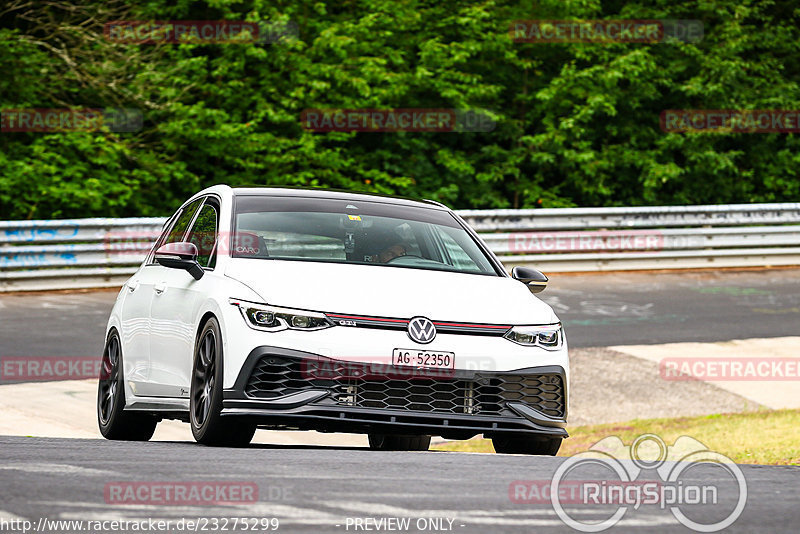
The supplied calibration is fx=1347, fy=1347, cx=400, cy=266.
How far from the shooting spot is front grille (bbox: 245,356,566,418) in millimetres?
7219

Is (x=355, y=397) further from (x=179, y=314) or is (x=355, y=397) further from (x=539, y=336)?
(x=179, y=314)

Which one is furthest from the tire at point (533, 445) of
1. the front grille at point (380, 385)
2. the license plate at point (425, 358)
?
the license plate at point (425, 358)

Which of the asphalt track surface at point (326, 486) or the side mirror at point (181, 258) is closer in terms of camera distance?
the asphalt track surface at point (326, 486)

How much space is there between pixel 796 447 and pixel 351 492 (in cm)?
575

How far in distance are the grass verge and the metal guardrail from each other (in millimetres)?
9153

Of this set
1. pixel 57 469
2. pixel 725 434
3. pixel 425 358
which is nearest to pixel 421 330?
pixel 425 358

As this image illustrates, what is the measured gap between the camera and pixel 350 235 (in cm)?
845

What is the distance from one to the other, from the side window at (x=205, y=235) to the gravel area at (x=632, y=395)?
5.14 meters

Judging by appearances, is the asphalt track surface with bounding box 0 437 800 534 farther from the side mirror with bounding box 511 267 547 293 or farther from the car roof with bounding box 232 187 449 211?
the car roof with bounding box 232 187 449 211

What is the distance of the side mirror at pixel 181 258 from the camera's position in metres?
8.06

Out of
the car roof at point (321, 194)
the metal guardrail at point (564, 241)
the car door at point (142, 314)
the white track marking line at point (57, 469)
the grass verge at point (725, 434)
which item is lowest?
the metal guardrail at point (564, 241)

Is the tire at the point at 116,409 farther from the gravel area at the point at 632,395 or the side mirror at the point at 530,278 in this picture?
the gravel area at the point at 632,395

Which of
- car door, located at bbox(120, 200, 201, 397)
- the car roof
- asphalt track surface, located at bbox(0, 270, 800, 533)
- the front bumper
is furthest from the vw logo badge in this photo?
car door, located at bbox(120, 200, 201, 397)

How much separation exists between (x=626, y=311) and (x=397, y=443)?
9000 millimetres
